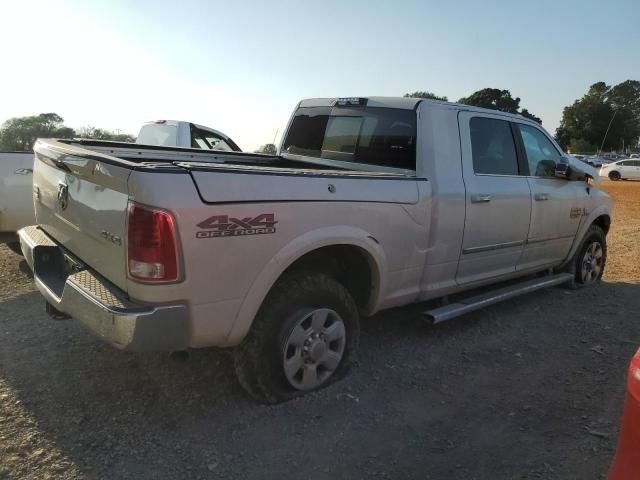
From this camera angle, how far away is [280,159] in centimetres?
486

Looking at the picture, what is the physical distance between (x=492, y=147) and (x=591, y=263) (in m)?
2.62

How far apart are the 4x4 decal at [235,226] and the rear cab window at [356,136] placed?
150 centimetres

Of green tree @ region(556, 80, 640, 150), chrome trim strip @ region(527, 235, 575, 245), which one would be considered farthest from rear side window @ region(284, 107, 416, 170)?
green tree @ region(556, 80, 640, 150)

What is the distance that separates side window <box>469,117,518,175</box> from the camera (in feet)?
13.8

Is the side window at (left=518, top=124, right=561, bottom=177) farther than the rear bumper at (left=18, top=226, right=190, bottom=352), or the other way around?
the side window at (left=518, top=124, right=561, bottom=177)

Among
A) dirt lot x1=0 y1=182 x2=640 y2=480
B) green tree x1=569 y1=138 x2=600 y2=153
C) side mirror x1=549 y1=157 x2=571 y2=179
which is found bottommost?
dirt lot x1=0 y1=182 x2=640 y2=480

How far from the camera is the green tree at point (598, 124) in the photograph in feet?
284

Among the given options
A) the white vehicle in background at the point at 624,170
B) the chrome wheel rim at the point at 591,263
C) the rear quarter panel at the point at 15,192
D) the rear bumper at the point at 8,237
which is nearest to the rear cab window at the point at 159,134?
the rear quarter panel at the point at 15,192

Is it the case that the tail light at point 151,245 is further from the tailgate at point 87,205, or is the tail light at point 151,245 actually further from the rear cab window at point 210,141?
the rear cab window at point 210,141

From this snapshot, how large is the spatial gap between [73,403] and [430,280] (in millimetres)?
2511

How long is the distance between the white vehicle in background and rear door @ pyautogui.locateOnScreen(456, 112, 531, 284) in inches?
1401

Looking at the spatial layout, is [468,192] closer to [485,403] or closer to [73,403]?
[485,403]

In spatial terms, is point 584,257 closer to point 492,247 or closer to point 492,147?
point 492,247

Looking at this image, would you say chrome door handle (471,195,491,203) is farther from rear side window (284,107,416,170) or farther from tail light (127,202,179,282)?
tail light (127,202,179,282)
